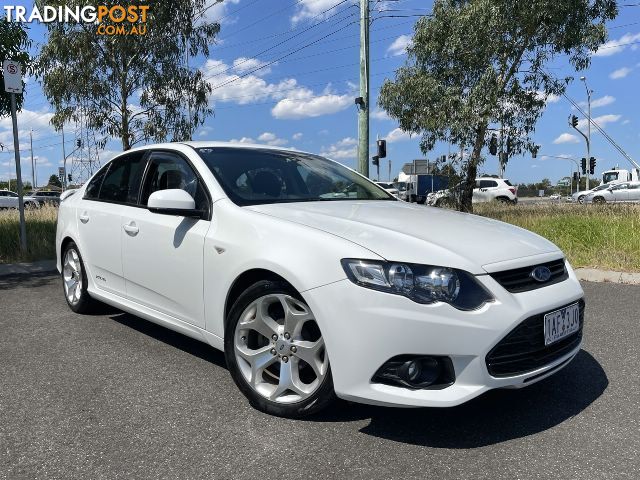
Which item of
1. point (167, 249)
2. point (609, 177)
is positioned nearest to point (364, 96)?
point (167, 249)

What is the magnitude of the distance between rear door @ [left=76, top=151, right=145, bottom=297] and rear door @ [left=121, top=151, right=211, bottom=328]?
0.45 feet

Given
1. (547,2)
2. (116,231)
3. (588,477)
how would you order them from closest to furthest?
(588,477)
(116,231)
(547,2)

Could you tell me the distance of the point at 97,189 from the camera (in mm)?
4844

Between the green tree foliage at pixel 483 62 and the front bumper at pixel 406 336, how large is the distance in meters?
13.3

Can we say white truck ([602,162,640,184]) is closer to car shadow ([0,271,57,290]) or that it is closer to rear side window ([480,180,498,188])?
rear side window ([480,180,498,188])

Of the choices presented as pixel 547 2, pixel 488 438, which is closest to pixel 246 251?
pixel 488 438

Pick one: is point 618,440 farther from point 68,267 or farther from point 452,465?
point 68,267

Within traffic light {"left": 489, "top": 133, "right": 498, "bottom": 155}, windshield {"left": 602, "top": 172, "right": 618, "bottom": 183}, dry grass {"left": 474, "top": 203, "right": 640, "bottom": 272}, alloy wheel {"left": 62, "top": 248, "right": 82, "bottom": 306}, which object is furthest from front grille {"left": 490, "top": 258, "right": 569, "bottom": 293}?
windshield {"left": 602, "top": 172, "right": 618, "bottom": 183}

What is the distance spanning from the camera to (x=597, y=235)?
26.8 feet

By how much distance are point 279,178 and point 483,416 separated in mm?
1975

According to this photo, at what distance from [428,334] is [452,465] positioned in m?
0.58

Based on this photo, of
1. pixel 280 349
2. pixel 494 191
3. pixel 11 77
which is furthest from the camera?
pixel 494 191

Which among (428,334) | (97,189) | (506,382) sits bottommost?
(506,382)

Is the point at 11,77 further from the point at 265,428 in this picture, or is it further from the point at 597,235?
the point at 597,235
